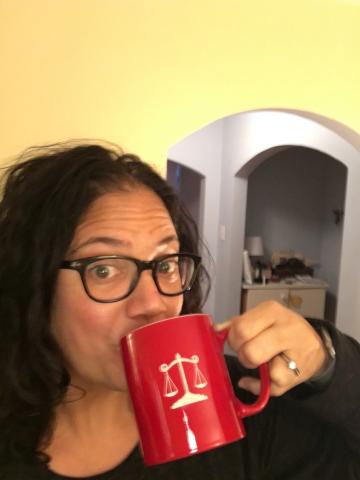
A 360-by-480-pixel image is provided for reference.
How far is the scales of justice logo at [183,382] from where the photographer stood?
0.49 m

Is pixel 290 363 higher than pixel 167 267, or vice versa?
pixel 167 267

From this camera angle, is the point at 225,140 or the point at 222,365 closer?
the point at 222,365

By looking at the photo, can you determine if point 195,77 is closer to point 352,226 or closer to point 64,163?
point 64,163

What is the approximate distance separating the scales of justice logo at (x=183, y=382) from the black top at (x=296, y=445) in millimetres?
242

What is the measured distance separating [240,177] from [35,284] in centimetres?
299

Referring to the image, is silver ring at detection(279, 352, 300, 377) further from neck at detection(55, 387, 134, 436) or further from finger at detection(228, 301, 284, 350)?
neck at detection(55, 387, 134, 436)

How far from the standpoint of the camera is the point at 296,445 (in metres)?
0.75

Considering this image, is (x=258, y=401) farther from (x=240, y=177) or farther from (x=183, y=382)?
(x=240, y=177)

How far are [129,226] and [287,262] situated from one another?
3708 millimetres

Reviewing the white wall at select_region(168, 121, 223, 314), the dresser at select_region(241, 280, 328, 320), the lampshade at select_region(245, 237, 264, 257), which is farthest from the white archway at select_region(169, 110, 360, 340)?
the lampshade at select_region(245, 237, 264, 257)

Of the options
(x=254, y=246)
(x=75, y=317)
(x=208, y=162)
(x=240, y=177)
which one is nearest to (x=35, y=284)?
(x=75, y=317)

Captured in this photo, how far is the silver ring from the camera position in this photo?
59 cm

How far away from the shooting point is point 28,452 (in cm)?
70

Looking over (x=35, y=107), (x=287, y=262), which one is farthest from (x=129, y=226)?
(x=287, y=262)
